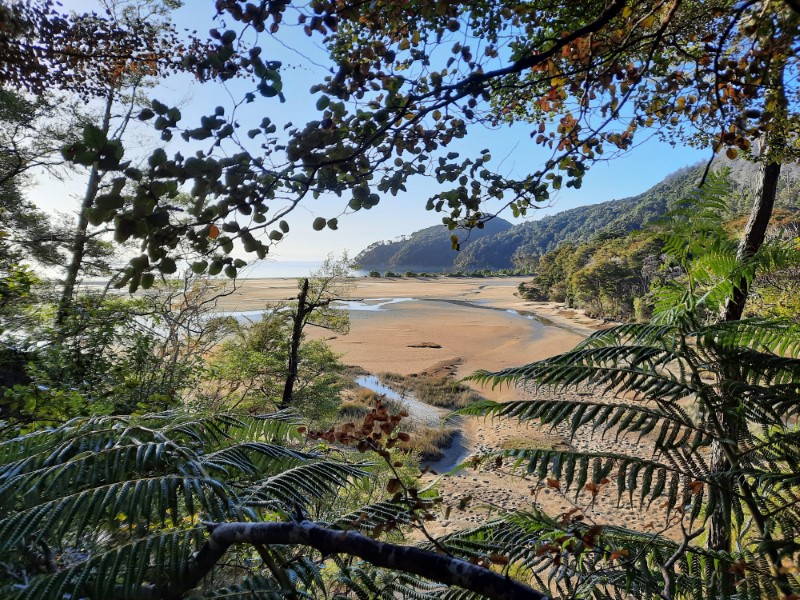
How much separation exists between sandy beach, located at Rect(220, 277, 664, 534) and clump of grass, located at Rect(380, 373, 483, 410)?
26.4 inches

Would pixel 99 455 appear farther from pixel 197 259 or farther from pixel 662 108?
pixel 662 108

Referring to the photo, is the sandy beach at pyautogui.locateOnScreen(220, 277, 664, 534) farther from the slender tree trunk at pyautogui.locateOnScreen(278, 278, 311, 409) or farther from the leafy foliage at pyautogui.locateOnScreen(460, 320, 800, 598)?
the slender tree trunk at pyautogui.locateOnScreen(278, 278, 311, 409)

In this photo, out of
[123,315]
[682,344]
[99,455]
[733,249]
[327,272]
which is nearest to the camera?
[99,455]

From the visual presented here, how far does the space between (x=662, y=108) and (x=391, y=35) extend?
1.29 metres

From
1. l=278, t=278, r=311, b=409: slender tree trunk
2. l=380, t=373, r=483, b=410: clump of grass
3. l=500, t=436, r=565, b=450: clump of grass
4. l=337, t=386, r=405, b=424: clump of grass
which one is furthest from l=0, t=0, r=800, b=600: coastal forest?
l=380, t=373, r=483, b=410: clump of grass

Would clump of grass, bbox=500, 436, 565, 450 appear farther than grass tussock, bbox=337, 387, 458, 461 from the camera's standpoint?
No

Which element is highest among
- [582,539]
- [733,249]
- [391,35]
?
[391,35]

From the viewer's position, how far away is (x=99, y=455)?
4.43ft

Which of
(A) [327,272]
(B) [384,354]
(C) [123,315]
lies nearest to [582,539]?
(C) [123,315]

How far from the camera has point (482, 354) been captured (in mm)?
18188

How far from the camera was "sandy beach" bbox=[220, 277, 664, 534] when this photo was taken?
23.3ft

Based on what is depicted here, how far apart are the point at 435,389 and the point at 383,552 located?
46.4 ft

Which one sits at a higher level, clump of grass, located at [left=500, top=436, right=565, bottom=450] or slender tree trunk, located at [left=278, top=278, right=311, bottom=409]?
slender tree trunk, located at [left=278, top=278, right=311, bottom=409]

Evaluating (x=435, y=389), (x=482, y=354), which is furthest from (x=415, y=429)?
(x=482, y=354)
